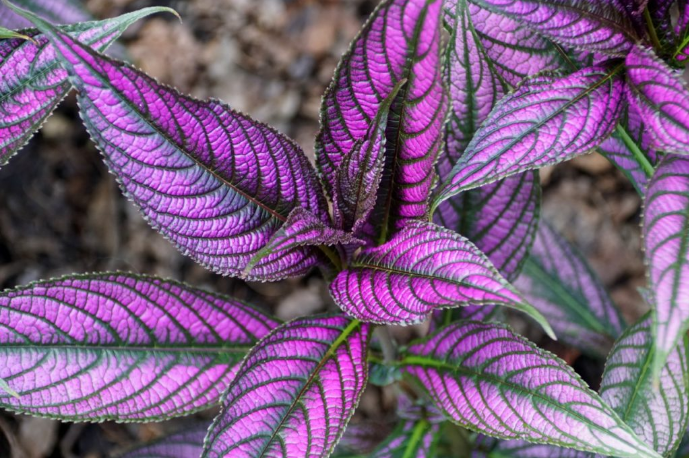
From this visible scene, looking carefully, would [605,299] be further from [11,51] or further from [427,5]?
[11,51]

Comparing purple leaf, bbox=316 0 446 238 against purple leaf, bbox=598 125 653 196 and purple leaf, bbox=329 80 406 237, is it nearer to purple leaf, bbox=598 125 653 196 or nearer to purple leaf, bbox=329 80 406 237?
purple leaf, bbox=329 80 406 237

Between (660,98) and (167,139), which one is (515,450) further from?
(167,139)

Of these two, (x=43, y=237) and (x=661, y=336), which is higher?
(x=43, y=237)

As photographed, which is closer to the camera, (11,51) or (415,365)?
(11,51)

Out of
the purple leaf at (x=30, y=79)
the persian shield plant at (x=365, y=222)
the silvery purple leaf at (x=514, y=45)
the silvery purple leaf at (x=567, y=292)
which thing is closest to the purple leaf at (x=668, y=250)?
the persian shield plant at (x=365, y=222)

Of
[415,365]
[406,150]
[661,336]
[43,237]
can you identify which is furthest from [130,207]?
[661,336]

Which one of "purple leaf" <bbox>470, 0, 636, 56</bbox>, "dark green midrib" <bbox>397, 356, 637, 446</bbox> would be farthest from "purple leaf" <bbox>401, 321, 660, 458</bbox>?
"purple leaf" <bbox>470, 0, 636, 56</bbox>
